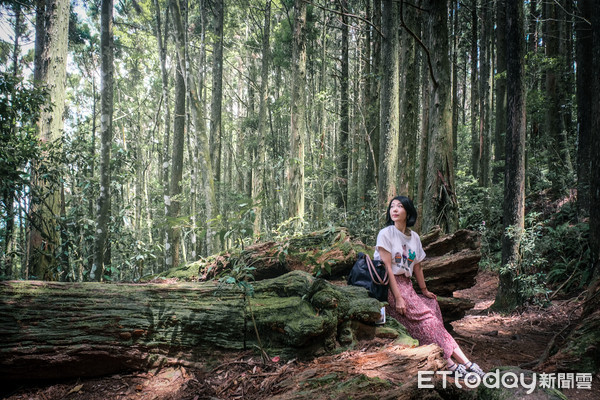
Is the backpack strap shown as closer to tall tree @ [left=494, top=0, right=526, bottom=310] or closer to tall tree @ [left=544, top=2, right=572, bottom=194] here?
tall tree @ [left=494, top=0, right=526, bottom=310]

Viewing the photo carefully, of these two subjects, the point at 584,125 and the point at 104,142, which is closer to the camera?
the point at 104,142

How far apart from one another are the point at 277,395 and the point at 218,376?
72 centimetres

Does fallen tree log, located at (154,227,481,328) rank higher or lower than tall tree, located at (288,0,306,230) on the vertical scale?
lower

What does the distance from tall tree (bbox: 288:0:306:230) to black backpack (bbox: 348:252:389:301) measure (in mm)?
3420

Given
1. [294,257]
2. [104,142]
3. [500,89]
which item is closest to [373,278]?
[294,257]

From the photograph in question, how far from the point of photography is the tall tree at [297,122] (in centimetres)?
740

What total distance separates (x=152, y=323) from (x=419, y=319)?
267 centimetres

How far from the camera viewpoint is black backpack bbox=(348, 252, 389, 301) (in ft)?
12.3

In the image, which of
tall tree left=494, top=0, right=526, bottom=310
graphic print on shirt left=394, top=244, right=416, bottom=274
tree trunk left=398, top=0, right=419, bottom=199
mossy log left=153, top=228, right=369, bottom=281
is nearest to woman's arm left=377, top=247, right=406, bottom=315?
graphic print on shirt left=394, top=244, right=416, bottom=274

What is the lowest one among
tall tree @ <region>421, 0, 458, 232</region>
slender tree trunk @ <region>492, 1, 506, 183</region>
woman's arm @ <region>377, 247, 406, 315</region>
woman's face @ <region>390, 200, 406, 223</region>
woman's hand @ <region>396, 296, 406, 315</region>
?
woman's hand @ <region>396, 296, 406, 315</region>

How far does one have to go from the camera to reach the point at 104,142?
21.1 feet

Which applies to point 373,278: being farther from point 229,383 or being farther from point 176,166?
point 176,166

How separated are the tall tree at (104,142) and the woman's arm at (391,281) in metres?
5.14

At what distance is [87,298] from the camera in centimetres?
311
